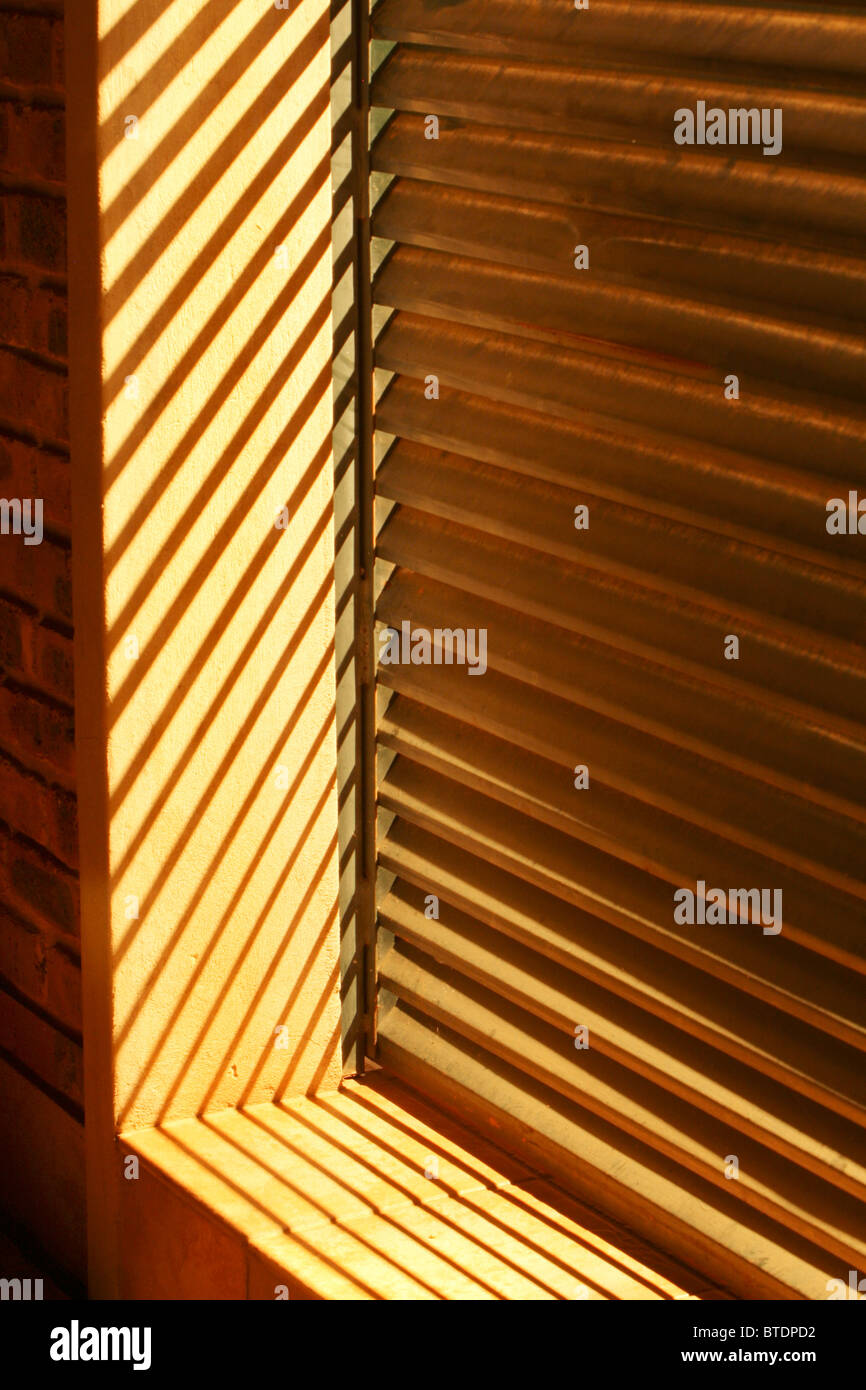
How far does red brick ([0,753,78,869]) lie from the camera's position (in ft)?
10.9

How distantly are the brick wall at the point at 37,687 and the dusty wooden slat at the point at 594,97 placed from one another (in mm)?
624

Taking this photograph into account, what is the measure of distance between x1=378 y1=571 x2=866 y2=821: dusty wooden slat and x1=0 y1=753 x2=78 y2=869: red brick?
707 millimetres

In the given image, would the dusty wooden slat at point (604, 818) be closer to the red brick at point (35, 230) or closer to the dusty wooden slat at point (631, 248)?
the dusty wooden slat at point (631, 248)

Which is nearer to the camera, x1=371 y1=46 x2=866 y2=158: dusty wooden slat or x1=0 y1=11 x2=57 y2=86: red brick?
x1=371 y1=46 x2=866 y2=158: dusty wooden slat

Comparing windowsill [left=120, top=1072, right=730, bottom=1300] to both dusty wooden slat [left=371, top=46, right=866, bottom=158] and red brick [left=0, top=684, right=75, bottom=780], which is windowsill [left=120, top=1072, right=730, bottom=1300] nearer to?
red brick [left=0, top=684, right=75, bottom=780]

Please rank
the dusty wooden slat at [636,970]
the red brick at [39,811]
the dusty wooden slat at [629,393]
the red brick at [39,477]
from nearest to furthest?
the dusty wooden slat at [629,393] → the dusty wooden slat at [636,970] → the red brick at [39,477] → the red brick at [39,811]

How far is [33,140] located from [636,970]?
5.80ft

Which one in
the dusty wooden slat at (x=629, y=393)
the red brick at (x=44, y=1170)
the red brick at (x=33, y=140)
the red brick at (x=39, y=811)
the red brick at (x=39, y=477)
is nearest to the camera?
the dusty wooden slat at (x=629, y=393)

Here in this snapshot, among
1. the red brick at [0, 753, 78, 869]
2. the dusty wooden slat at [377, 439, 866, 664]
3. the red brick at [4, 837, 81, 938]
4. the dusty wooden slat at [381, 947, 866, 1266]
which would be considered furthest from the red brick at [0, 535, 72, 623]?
the dusty wooden slat at [381, 947, 866, 1266]

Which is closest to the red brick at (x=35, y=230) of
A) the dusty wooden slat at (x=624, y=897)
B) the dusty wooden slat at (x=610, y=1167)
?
the dusty wooden slat at (x=624, y=897)

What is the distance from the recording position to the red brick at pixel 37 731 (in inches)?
130

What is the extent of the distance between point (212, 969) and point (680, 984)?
37.1 inches

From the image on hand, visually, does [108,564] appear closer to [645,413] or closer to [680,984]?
[645,413]

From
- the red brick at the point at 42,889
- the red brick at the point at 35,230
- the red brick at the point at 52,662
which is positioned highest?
the red brick at the point at 35,230
